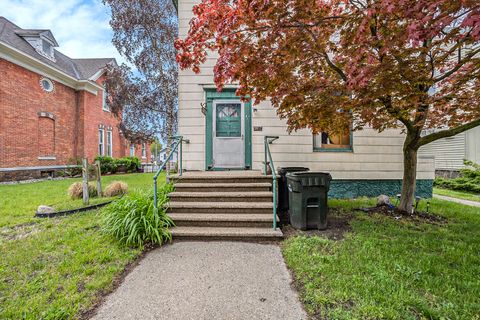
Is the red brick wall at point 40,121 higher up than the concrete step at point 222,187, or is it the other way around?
the red brick wall at point 40,121

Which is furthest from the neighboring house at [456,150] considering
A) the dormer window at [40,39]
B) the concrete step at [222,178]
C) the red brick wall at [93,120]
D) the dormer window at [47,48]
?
the dormer window at [47,48]

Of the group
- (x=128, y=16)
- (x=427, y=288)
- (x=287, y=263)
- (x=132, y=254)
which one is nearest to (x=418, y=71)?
(x=427, y=288)

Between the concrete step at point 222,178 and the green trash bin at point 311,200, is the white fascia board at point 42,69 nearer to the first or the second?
the concrete step at point 222,178

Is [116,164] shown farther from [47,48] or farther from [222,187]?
[222,187]

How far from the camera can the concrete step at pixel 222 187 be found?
14.4ft

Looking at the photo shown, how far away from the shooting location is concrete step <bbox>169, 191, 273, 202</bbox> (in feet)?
13.6

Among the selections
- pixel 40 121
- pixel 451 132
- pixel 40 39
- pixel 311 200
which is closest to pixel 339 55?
pixel 451 132

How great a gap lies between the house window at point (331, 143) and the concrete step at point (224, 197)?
2.64 m

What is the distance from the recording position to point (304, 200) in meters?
3.71

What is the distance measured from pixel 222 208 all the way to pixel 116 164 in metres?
12.6

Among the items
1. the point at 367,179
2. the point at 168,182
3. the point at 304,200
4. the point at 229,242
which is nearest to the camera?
the point at 229,242

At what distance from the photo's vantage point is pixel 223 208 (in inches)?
154

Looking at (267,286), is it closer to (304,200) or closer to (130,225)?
(304,200)

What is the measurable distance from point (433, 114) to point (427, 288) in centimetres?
356
